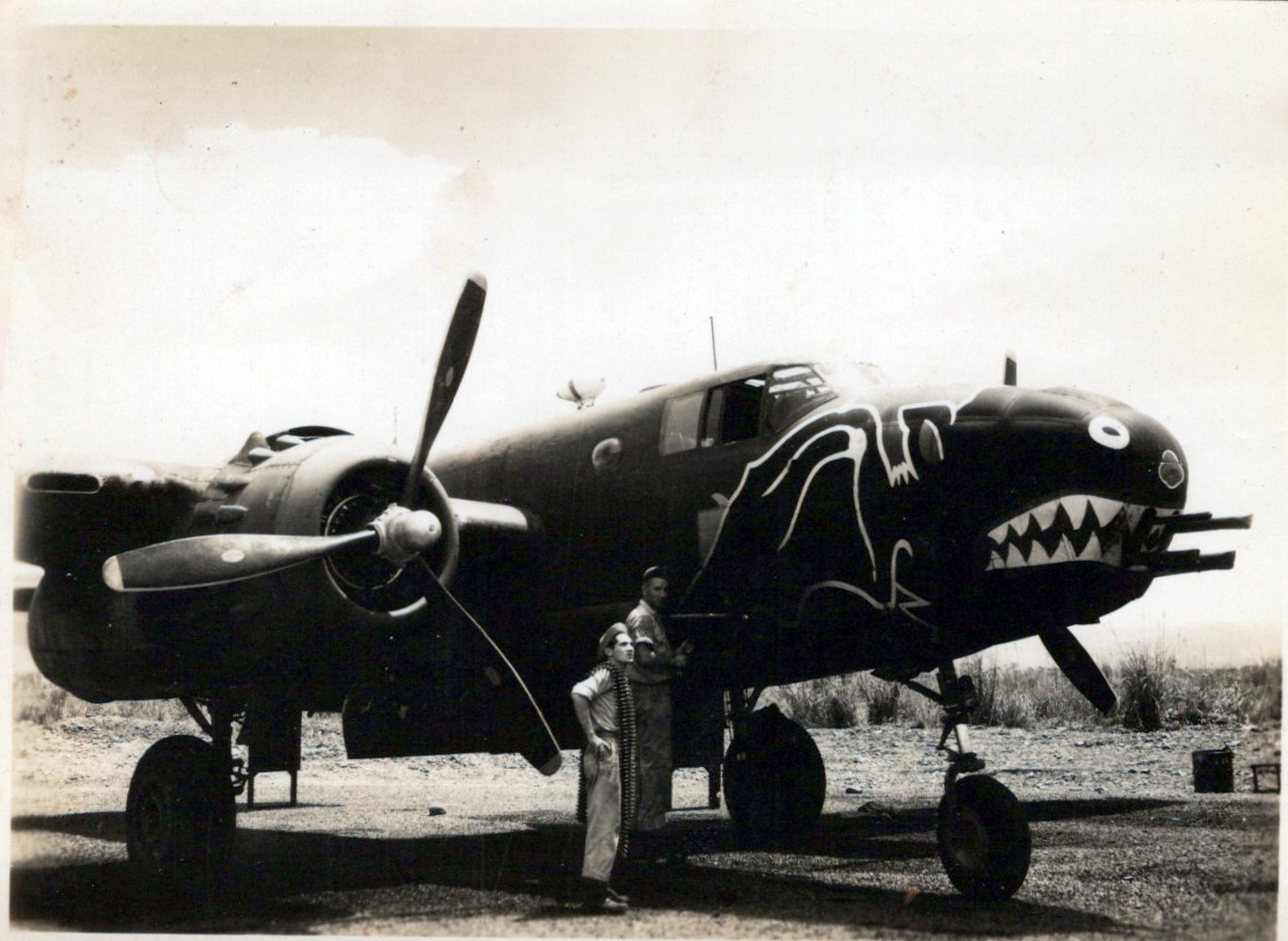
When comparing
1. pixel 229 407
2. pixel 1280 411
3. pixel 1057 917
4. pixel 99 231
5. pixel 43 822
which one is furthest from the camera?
pixel 229 407

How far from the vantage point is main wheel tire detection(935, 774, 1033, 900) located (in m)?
6.80

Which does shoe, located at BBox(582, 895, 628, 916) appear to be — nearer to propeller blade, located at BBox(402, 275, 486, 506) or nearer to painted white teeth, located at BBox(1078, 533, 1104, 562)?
propeller blade, located at BBox(402, 275, 486, 506)

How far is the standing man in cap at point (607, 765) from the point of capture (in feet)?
22.6

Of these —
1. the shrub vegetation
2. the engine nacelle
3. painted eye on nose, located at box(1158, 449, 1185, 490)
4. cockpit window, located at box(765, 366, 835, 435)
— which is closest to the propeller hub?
the engine nacelle

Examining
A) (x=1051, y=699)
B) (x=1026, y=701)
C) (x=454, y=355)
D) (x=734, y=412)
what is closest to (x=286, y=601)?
(x=454, y=355)

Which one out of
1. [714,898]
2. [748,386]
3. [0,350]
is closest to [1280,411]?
[748,386]

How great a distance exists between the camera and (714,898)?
7484 mm

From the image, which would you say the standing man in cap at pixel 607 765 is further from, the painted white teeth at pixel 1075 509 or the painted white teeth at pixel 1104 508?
the painted white teeth at pixel 1104 508

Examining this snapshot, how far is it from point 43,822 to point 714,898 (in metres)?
4.53

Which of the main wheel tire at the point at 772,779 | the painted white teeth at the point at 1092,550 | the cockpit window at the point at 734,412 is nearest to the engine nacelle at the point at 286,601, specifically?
the cockpit window at the point at 734,412

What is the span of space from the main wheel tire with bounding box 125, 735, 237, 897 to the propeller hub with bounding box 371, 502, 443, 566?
2519mm

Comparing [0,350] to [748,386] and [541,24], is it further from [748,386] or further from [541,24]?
[748,386]

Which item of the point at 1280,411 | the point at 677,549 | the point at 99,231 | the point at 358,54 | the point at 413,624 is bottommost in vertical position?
the point at 413,624

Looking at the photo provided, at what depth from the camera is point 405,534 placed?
7668 millimetres
